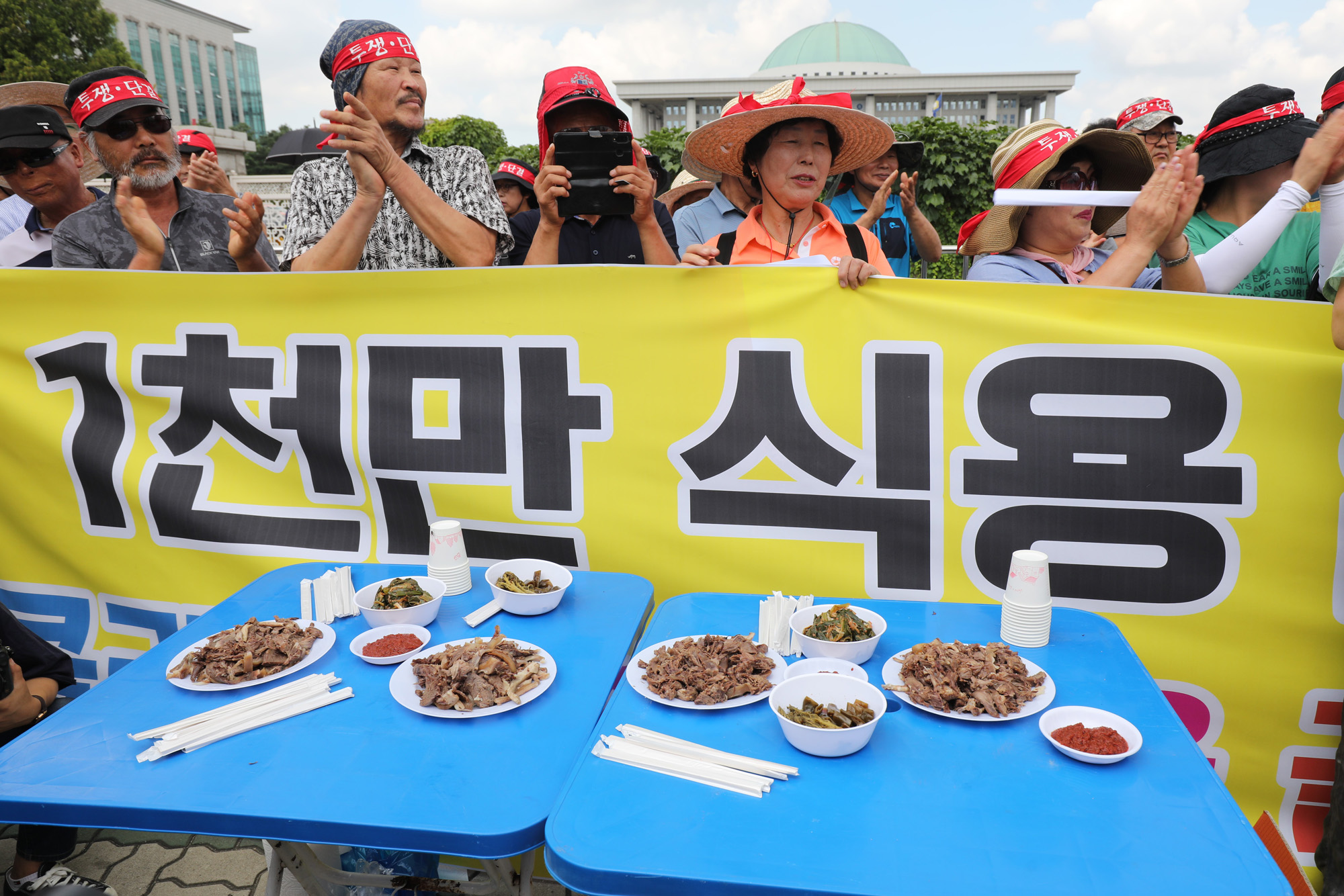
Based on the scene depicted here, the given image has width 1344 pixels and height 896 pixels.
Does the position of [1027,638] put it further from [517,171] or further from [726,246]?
[517,171]

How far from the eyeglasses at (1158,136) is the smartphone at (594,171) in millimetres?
3530

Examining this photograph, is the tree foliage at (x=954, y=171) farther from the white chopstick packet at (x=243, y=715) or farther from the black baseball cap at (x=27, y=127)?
A: the white chopstick packet at (x=243, y=715)

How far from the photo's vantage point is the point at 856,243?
9.30ft

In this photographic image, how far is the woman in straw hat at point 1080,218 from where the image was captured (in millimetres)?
2207

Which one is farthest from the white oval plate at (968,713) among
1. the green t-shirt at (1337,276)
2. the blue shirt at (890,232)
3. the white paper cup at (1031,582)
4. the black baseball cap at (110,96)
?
the blue shirt at (890,232)

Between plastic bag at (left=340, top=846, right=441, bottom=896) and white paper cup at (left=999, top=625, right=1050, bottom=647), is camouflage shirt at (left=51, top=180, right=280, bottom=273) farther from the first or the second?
white paper cup at (left=999, top=625, right=1050, bottom=647)

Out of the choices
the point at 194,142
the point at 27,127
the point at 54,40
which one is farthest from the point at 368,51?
the point at 54,40

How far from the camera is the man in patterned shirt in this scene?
2533 mm

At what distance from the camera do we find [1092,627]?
6.16 ft

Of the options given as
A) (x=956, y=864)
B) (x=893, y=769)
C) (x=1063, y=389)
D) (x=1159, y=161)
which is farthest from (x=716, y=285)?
(x=1159, y=161)

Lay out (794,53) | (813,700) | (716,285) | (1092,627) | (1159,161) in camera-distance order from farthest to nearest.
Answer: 1. (794,53)
2. (1159,161)
3. (716,285)
4. (1092,627)
5. (813,700)

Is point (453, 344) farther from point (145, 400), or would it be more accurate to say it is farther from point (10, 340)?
point (10, 340)

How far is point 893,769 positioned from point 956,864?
0.22 meters

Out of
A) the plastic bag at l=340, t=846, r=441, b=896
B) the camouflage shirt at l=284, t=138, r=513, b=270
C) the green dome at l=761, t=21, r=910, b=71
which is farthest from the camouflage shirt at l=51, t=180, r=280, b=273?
the green dome at l=761, t=21, r=910, b=71
